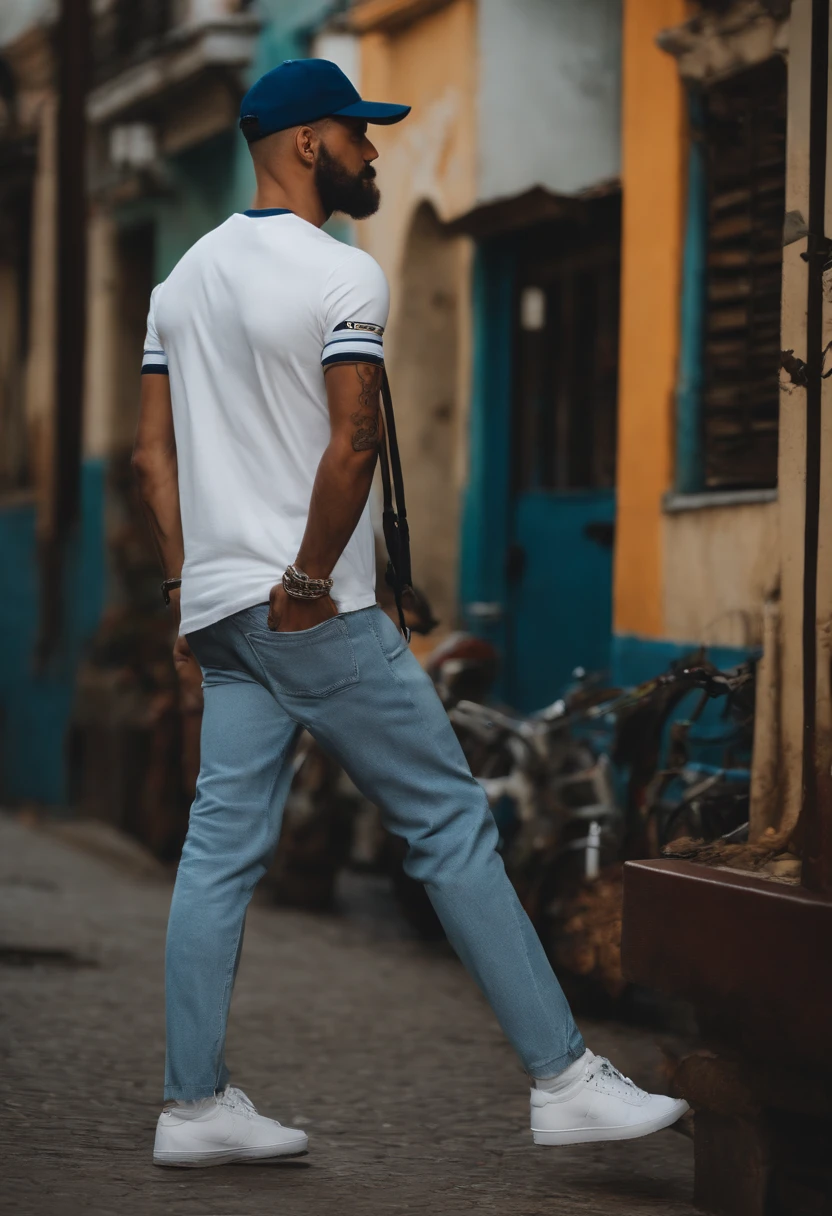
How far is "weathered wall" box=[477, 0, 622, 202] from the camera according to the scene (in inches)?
330

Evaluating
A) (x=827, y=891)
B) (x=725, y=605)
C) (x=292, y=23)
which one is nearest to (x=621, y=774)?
(x=725, y=605)

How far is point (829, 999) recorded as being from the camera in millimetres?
3320

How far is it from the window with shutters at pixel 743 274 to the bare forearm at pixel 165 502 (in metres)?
2.66

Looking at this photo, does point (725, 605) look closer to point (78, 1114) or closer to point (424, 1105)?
point (424, 1105)

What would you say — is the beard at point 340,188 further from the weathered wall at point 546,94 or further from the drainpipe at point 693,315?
the weathered wall at point 546,94

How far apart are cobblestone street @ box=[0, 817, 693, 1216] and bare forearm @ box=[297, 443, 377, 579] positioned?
1171mm

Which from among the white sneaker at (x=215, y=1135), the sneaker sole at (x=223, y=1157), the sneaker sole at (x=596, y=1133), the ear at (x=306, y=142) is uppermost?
the ear at (x=306, y=142)

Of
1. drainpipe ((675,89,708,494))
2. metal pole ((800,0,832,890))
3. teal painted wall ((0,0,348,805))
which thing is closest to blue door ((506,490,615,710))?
drainpipe ((675,89,708,494))

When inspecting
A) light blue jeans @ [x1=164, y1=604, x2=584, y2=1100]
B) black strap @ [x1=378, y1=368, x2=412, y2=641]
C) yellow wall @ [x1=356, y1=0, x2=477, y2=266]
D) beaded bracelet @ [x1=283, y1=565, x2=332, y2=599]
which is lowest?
light blue jeans @ [x1=164, y1=604, x2=584, y2=1100]

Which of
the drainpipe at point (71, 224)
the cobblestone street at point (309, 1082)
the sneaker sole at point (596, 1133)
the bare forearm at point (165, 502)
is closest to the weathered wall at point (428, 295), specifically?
the cobblestone street at point (309, 1082)

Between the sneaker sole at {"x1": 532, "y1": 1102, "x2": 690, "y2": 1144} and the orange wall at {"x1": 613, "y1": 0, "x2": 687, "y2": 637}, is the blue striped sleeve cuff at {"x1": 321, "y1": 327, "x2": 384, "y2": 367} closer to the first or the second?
the sneaker sole at {"x1": 532, "y1": 1102, "x2": 690, "y2": 1144}

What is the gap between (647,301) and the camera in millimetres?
6781

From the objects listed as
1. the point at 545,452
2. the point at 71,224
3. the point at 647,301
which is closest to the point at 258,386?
the point at 647,301

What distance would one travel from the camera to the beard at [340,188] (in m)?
3.80
